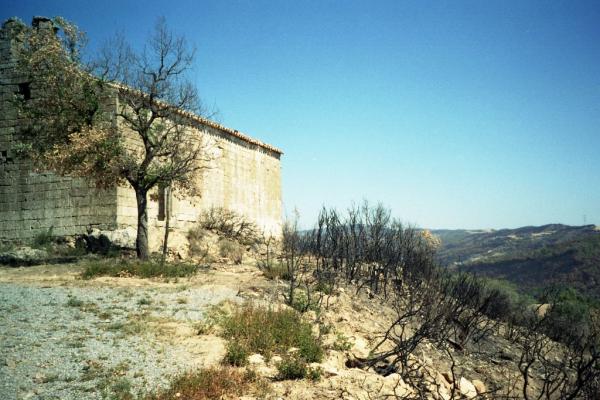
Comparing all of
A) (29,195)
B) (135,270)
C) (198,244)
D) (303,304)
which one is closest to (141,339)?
(303,304)

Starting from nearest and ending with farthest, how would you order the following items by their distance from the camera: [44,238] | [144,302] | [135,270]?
[144,302] → [135,270] → [44,238]

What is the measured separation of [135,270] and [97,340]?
18.8 ft

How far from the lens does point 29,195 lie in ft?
51.8

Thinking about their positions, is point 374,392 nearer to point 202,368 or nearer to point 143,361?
point 202,368

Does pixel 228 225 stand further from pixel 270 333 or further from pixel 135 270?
pixel 270 333

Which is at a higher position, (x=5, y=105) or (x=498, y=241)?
(x=5, y=105)

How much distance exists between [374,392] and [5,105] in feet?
56.5

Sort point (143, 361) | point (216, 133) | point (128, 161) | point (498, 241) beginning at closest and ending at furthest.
Result: point (143, 361)
point (128, 161)
point (216, 133)
point (498, 241)

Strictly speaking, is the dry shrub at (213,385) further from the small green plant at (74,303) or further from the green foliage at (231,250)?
the green foliage at (231,250)

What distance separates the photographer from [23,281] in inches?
430

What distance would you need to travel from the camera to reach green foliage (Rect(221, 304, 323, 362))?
646 cm

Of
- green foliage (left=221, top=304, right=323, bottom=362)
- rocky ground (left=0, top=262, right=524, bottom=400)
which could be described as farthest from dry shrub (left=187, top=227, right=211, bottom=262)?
green foliage (left=221, top=304, right=323, bottom=362)

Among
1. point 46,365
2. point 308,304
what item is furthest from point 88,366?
point 308,304

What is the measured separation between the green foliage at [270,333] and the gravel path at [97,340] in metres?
0.41
